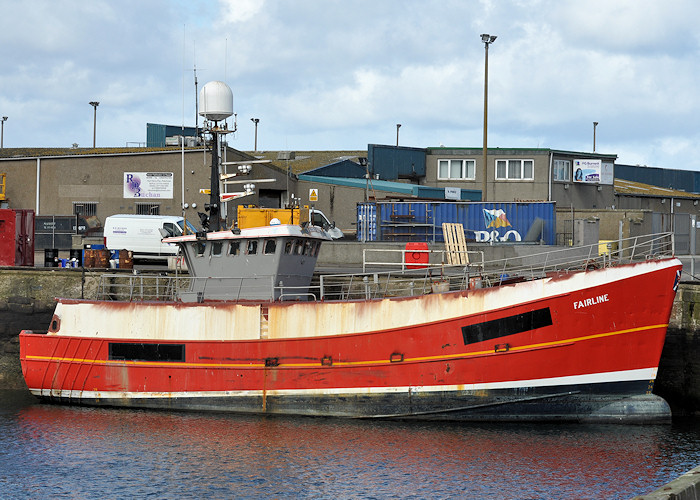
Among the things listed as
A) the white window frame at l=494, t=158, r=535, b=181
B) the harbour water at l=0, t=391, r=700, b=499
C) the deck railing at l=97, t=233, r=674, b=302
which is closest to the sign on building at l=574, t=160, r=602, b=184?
the white window frame at l=494, t=158, r=535, b=181

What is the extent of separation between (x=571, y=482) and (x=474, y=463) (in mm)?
2236

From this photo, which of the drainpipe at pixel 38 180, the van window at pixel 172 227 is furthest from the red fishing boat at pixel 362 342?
the drainpipe at pixel 38 180

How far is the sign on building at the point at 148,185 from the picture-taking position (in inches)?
1801

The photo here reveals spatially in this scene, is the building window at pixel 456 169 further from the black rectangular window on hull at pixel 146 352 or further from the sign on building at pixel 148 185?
the black rectangular window on hull at pixel 146 352

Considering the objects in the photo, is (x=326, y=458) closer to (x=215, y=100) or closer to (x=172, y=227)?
(x=215, y=100)

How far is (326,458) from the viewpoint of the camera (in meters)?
19.4

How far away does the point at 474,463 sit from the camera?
18969 mm

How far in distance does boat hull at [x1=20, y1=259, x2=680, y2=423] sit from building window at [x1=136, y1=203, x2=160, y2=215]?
2107cm

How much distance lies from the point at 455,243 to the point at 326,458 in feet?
52.7

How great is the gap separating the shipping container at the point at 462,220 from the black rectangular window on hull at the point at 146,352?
18036mm

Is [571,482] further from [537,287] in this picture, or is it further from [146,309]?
[146,309]

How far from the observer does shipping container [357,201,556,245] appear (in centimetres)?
3881

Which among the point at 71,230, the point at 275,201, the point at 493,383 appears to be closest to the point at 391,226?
the point at 275,201

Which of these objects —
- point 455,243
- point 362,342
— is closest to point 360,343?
point 362,342
